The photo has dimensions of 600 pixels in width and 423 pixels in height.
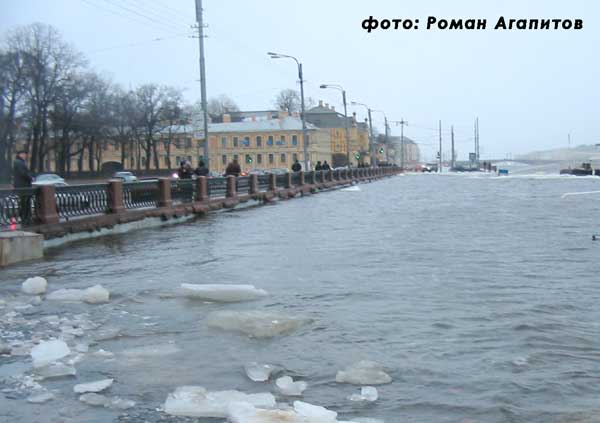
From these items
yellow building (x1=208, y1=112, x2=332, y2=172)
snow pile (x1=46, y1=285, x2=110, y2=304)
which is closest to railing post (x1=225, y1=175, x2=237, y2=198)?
snow pile (x1=46, y1=285, x2=110, y2=304)

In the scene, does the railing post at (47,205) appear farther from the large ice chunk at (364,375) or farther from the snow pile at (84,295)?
the large ice chunk at (364,375)

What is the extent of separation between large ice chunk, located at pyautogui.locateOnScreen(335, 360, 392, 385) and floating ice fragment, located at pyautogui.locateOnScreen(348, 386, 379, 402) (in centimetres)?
17

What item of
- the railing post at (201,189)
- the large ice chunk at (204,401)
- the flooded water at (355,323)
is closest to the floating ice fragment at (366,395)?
the flooded water at (355,323)

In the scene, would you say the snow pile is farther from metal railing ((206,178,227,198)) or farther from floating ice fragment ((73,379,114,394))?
metal railing ((206,178,227,198))

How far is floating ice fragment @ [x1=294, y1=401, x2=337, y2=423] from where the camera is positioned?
4777mm

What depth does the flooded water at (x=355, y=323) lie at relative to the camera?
537 cm

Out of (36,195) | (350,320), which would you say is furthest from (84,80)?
(350,320)

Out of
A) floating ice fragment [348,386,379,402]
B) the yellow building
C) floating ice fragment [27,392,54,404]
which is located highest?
the yellow building

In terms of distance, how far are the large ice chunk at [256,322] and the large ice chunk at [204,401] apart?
1847mm

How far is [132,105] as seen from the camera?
8806 cm

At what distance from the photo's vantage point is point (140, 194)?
21.8 m

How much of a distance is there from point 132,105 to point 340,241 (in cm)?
7600

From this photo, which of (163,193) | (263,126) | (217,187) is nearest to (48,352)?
(163,193)

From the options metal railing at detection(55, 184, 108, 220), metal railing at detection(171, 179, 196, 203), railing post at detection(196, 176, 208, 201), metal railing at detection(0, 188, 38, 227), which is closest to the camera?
metal railing at detection(0, 188, 38, 227)
